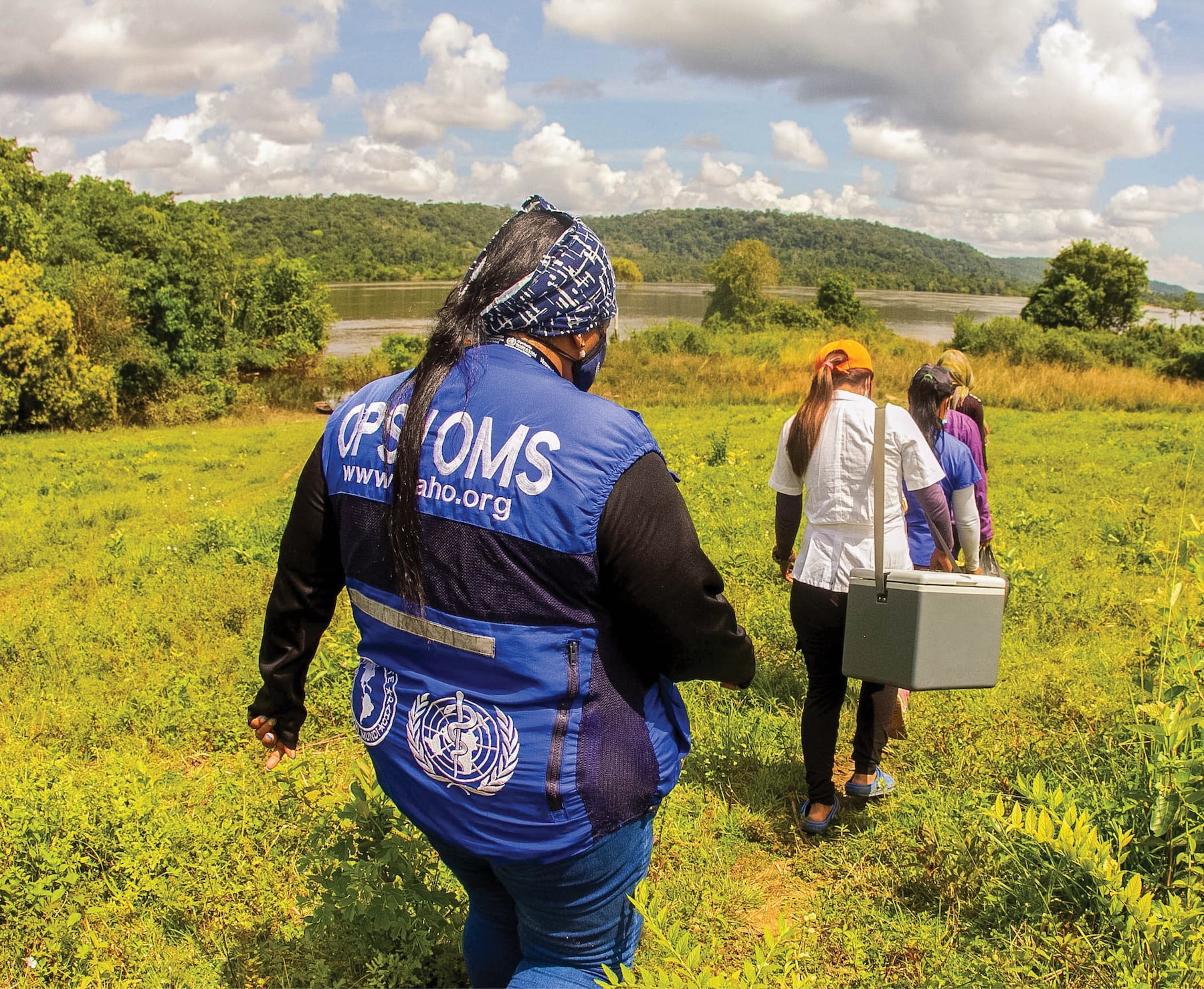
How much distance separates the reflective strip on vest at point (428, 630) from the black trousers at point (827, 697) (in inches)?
75.9

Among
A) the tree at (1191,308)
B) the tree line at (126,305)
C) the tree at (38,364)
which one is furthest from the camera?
the tree at (1191,308)

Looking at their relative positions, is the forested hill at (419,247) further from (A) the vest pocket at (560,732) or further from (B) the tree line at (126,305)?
(A) the vest pocket at (560,732)

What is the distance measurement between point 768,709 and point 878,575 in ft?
6.24

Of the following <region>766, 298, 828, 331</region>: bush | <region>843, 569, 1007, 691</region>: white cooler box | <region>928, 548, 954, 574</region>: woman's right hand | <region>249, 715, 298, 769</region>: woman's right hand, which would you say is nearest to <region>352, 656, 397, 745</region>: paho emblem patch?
<region>249, 715, 298, 769</region>: woman's right hand

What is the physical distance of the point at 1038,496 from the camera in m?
9.12

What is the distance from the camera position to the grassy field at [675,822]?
246 cm

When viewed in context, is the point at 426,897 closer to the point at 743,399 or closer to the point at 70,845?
the point at 70,845

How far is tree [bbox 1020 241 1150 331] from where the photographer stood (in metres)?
43.7

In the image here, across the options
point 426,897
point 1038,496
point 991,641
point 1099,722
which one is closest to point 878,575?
point 991,641

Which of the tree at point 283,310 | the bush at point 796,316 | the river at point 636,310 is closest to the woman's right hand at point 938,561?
the river at point 636,310

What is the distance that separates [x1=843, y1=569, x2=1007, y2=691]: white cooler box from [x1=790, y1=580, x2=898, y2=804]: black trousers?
0.36 meters

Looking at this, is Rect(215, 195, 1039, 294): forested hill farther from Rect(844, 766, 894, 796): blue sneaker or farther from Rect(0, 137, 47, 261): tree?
Rect(844, 766, 894, 796): blue sneaker

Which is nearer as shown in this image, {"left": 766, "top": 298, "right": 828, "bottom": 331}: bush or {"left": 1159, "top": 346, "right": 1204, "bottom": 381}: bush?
{"left": 1159, "top": 346, "right": 1204, "bottom": 381}: bush

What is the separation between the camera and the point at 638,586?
4.73 ft
